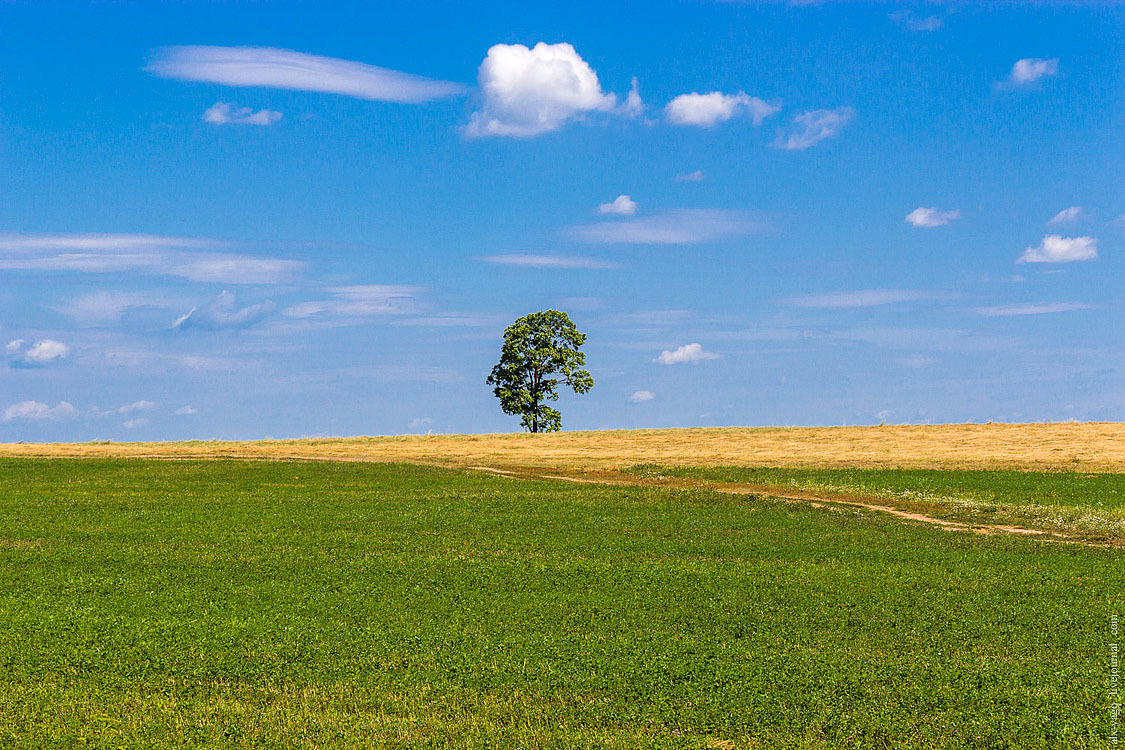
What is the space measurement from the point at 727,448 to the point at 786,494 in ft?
106

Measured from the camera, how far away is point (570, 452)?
73.7 meters

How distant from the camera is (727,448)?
78125 mm

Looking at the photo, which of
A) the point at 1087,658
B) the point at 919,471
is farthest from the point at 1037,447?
the point at 1087,658

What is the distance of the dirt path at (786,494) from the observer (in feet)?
114

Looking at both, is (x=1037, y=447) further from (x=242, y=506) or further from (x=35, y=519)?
(x=35, y=519)

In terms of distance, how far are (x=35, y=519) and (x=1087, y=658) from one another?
1342 inches

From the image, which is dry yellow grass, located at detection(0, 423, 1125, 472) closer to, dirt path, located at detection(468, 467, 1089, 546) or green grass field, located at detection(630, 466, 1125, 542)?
dirt path, located at detection(468, 467, 1089, 546)

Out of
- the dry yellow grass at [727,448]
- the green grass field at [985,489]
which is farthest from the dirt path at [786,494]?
the dry yellow grass at [727,448]

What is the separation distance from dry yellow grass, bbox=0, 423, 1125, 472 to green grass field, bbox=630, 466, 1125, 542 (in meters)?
5.98

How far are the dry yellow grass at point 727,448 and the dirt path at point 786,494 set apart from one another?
5715 millimetres

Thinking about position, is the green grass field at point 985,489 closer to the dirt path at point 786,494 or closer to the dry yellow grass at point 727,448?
the dirt path at point 786,494

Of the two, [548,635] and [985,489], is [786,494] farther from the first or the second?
[548,635]

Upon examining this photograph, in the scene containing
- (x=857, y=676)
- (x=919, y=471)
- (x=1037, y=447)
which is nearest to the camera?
(x=857, y=676)

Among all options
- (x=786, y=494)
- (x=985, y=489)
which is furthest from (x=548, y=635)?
(x=985, y=489)
